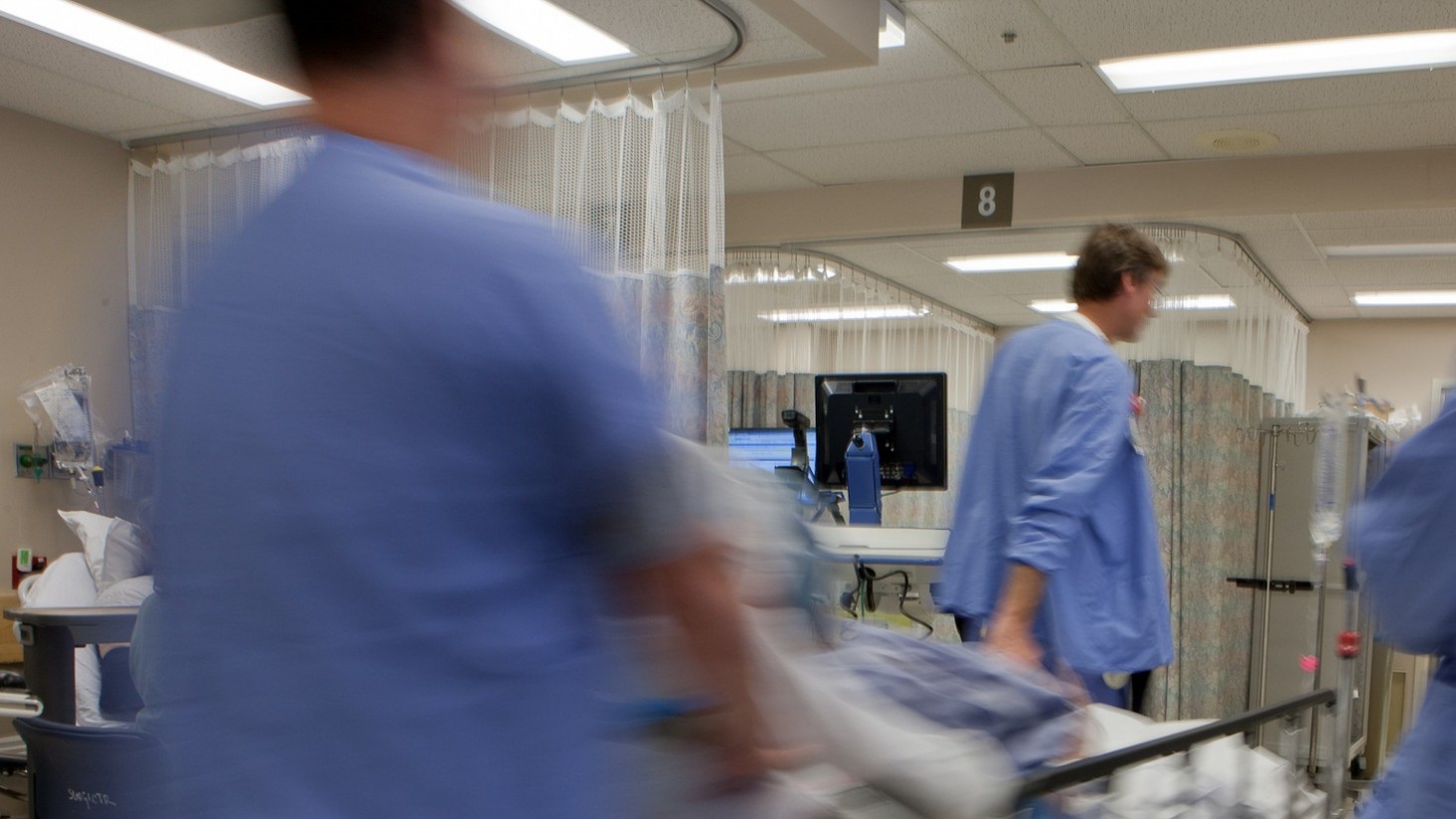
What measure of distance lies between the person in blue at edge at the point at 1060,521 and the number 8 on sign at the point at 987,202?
166 inches

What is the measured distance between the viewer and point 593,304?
67 centimetres

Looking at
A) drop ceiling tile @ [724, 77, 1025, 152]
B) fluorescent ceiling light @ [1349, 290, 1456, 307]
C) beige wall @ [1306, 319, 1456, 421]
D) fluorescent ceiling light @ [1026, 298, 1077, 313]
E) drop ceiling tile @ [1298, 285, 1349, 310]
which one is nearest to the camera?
drop ceiling tile @ [724, 77, 1025, 152]

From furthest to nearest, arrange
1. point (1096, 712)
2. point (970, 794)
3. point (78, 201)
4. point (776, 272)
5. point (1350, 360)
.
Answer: point (1350, 360) → point (776, 272) → point (78, 201) → point (1096, 712) → point (970, 794)

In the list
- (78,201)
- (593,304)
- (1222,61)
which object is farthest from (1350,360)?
(593,304)

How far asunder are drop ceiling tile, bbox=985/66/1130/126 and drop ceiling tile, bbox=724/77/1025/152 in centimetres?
9

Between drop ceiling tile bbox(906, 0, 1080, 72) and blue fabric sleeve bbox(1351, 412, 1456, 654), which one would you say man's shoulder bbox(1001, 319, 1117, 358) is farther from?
drop ceiling tile bbox(906, 0, 1080, 72)

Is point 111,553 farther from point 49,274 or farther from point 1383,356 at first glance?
point 1383,356

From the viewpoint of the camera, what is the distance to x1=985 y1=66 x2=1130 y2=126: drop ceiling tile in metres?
4.70

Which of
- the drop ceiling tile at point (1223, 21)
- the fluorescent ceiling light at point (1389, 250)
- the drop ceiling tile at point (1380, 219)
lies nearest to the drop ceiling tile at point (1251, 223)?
the drop ceiling tile at point (1380, 219)

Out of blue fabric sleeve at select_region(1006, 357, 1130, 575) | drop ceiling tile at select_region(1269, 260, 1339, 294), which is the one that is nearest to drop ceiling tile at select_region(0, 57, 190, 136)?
blue fabric sleeve at select_region(1006, 357, 1130, 575)

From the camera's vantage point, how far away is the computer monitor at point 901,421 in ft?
16.7

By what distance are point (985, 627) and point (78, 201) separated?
491 centimetres

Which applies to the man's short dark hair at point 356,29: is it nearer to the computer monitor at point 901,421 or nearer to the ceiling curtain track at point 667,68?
the ceiling curtain track at point 667,68

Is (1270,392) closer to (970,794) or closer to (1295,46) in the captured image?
(1295,46)
